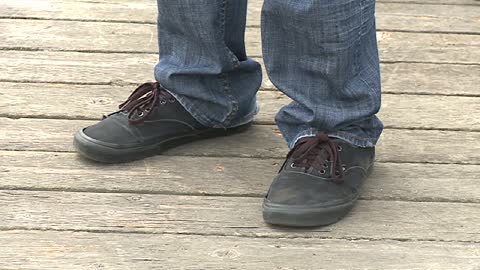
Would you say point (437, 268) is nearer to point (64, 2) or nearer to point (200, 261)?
point (200, 261)

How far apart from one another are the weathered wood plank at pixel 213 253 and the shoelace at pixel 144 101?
0.32m

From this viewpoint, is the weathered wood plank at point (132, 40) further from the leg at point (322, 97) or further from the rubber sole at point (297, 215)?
the rubber sole at point (297, 215)

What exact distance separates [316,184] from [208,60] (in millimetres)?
329

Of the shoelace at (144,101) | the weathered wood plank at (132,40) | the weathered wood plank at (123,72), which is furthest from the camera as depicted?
the weathered wood plank at (132,40)

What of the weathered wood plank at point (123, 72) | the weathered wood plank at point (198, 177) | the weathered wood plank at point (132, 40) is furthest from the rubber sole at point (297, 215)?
the weathered wood plank at point (132, 40)

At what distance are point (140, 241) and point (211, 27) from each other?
42 cm

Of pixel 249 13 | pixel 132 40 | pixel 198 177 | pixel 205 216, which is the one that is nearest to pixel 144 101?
pixel 198 177

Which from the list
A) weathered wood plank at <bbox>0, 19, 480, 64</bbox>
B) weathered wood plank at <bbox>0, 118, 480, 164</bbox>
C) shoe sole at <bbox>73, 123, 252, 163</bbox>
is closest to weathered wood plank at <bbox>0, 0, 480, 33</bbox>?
weathered wood plank at <bbox>0, 19, 480, 64</bbox>

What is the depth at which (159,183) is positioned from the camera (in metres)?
1.49

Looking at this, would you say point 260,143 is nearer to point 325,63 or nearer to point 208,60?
point 208,60

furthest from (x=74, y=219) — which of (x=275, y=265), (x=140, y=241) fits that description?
(x=275, y=265)

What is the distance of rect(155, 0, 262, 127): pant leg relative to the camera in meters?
1.53

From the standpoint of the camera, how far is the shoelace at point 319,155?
1.42m

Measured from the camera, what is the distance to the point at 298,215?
135 centimetres
